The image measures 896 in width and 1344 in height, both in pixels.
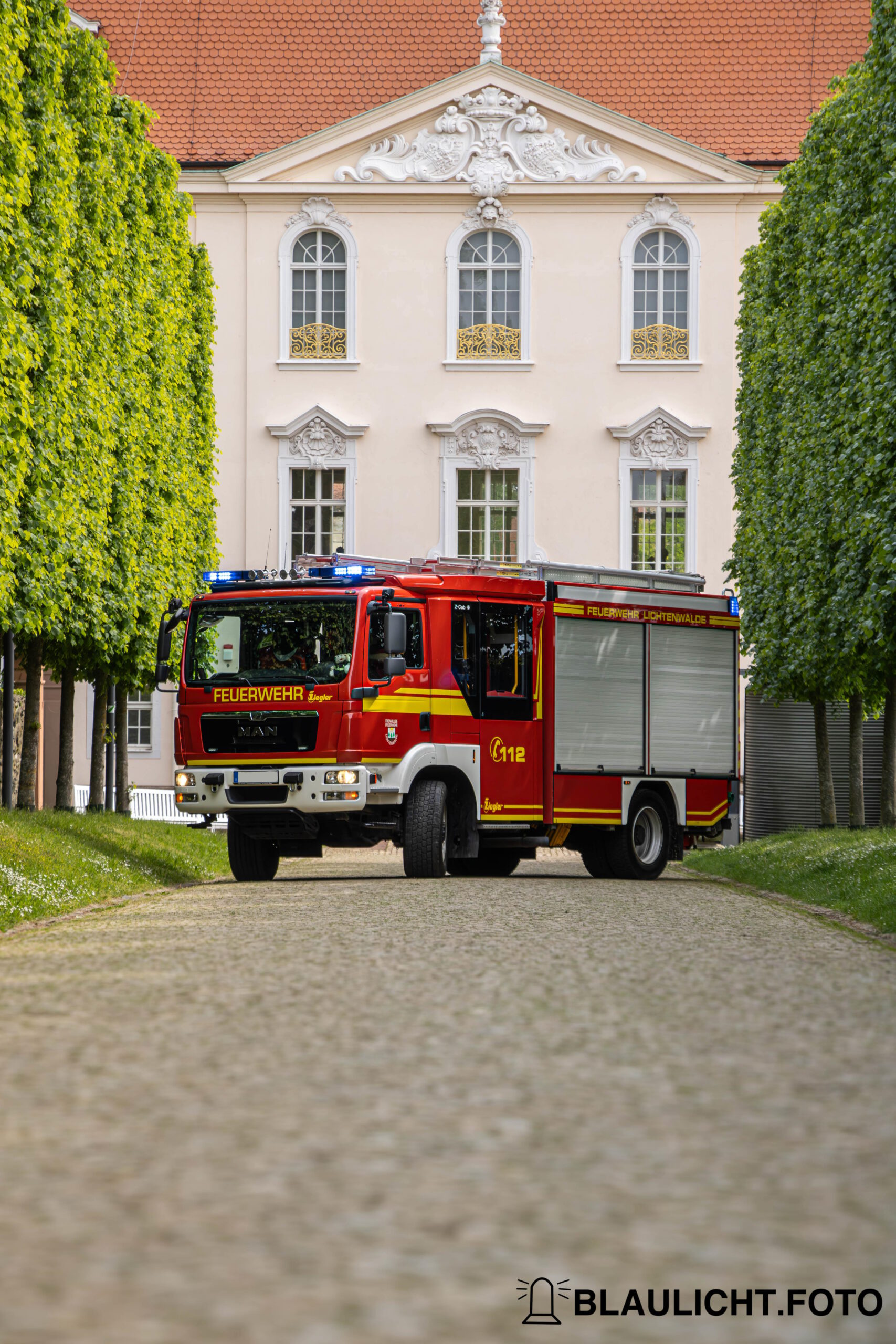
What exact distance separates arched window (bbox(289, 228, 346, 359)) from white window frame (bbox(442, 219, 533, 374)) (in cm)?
220

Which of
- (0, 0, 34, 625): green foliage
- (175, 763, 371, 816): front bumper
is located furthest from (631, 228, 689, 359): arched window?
(0, 0, 34, 625): green foliage

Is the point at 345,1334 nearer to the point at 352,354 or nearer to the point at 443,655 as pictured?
the point at 443,655

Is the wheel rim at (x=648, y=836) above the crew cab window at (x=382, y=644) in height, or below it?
below

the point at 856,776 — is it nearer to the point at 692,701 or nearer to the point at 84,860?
the point at 692,701

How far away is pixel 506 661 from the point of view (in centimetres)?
2000

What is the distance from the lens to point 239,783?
1867cm

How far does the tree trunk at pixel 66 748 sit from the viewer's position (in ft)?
75.8

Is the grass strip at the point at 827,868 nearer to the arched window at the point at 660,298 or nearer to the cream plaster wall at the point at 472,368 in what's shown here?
the cream plaster wall at the point at 472,368

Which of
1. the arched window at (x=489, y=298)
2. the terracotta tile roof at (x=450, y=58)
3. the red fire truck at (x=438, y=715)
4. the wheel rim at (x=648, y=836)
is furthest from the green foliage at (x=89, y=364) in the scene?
the terracotta tile roof at (x=450, y=58)

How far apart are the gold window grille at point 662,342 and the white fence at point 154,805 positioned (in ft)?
43.2

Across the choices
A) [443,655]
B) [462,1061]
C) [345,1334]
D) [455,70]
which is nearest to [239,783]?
[443,655]

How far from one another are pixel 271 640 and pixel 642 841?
5117mm

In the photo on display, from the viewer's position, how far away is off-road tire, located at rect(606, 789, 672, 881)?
69.2ft

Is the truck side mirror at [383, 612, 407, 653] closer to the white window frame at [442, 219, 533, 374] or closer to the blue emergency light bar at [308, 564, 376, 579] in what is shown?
the blue emergency light bar at [308, 564, 376, 579]
